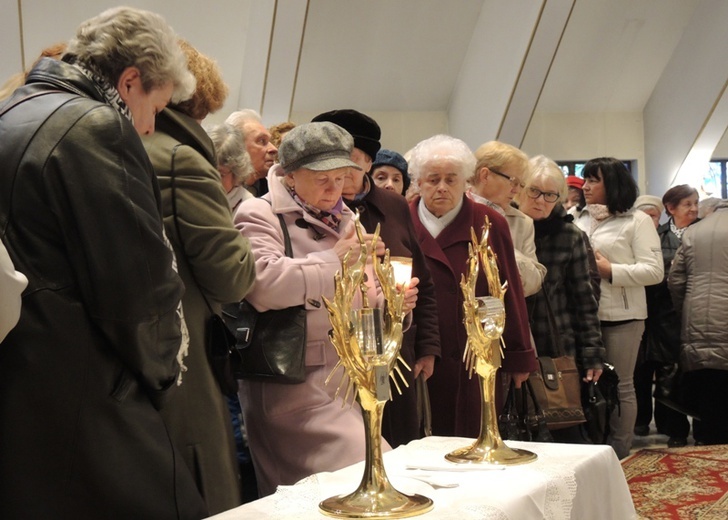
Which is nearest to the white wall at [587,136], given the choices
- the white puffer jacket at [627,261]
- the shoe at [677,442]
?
the shoe at [677,442]

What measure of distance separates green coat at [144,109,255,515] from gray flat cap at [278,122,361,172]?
18.5 inches

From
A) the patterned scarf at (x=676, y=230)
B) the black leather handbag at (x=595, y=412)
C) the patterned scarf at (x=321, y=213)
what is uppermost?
the patterned scarf at (x=321, y=213)

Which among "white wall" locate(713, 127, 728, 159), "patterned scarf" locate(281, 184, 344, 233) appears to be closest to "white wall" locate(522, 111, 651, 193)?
"white wall" locate(713, 127, 728, 159)

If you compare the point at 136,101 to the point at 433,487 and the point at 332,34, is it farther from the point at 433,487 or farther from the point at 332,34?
the point at 332,34

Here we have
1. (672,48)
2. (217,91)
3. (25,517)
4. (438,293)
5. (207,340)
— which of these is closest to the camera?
(25,517)

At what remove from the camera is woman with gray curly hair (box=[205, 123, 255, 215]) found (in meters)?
3.63

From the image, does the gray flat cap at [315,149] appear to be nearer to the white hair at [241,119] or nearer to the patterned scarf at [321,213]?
the patterned scarf at [321,213]

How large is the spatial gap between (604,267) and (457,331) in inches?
86.4

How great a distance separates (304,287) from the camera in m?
2.77

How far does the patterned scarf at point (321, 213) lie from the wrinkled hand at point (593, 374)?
8.02 ft

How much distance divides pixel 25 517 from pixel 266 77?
7.42 metres

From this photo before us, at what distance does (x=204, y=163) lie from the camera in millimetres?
2510

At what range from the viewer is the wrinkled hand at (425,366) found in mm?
3545

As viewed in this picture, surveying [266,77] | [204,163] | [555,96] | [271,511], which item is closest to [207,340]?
[204,163]
